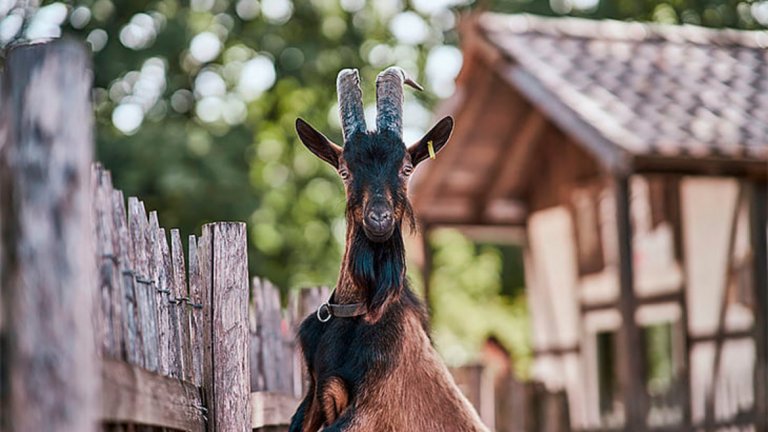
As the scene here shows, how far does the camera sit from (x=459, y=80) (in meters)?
15.0

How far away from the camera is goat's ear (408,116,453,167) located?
6.14 metres

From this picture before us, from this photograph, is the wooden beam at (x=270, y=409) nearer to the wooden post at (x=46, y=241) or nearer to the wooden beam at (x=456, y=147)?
the wooden post at (x=46, y=241)

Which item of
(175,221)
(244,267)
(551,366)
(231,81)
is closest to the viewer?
(244,267)

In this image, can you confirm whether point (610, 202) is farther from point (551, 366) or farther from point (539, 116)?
point (551, 366)

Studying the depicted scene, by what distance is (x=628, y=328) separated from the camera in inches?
480

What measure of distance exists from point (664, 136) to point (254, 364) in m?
6.24

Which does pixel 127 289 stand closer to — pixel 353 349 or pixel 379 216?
pixel 379 216

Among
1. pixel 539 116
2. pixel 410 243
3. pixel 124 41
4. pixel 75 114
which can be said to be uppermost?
pixel 124 41

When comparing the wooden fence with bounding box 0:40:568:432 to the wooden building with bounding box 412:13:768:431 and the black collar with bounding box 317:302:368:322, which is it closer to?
the black collar with bounding box 317:302:368:322

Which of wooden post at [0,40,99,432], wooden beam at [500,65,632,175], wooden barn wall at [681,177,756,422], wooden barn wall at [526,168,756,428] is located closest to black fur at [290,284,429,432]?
wooden post at [0,40,99,432]

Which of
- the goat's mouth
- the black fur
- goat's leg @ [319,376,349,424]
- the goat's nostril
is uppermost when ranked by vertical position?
the goat's nostril

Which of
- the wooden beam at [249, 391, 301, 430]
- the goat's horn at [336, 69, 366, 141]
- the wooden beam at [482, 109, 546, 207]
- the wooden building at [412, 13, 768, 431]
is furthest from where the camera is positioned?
the wooden beam at [482, 109, 546, 207]

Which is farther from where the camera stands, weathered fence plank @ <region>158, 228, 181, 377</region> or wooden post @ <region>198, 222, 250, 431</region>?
wooden post @ <region>198, 222, 250, 431</region>

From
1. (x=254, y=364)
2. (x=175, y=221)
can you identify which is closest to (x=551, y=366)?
(x=175, y=221)
